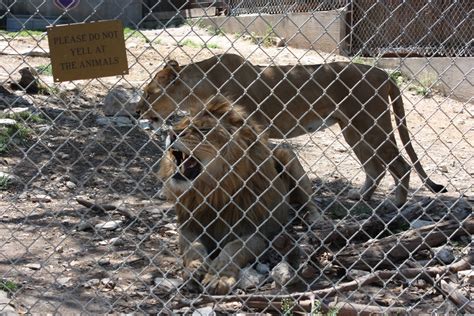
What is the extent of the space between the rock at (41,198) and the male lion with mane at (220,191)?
119 centimetres

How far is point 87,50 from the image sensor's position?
8.82 ft

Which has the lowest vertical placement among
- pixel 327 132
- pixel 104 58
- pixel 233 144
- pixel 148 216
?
pixel 327 132

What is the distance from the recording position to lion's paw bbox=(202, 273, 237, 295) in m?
3.73

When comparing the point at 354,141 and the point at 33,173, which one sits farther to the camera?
the point at 354,141

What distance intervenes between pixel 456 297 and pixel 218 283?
1164 mm

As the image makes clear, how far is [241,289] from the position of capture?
383cm

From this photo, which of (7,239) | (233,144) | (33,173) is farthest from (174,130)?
(33,173)

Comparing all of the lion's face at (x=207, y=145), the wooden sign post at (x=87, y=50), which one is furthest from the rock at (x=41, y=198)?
the wooden sign post at (x=87, y=50)

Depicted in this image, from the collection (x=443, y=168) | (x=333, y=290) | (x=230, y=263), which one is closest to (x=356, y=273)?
(x=333, y=290)

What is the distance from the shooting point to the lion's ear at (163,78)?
5750mm

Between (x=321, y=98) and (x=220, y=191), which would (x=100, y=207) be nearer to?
(x=220, y=191)

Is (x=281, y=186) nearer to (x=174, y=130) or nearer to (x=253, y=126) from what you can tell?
(x=253, y=126)

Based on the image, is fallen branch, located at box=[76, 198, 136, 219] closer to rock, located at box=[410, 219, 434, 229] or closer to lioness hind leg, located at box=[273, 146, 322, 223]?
lioness hind leg, located at box=[273, 146, 322, 223]

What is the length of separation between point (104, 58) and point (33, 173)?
302cm
